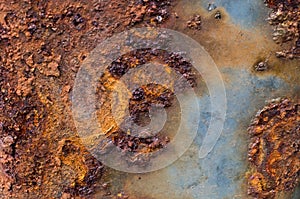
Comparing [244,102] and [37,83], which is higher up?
[37,83]

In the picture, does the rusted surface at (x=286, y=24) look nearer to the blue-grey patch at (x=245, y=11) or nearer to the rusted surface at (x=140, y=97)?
the blue-grey patch at (x=245, y=11)

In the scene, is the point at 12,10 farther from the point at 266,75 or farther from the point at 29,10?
the point at 266,75

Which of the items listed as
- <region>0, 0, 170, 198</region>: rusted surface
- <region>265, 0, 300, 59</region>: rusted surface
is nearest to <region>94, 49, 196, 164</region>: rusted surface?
<region>0, 0, 170, 198</region>: rusted surface

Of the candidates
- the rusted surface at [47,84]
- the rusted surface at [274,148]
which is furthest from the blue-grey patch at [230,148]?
the rusted surface at [47,84]

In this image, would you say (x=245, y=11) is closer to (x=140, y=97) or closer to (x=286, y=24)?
(x=286, y=24)

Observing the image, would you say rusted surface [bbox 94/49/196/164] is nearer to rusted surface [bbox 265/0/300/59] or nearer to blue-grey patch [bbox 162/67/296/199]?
blue-grey patch [bbox 162/67/296/199]

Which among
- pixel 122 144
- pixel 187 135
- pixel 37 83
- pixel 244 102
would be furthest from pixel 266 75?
pixel 37 83
